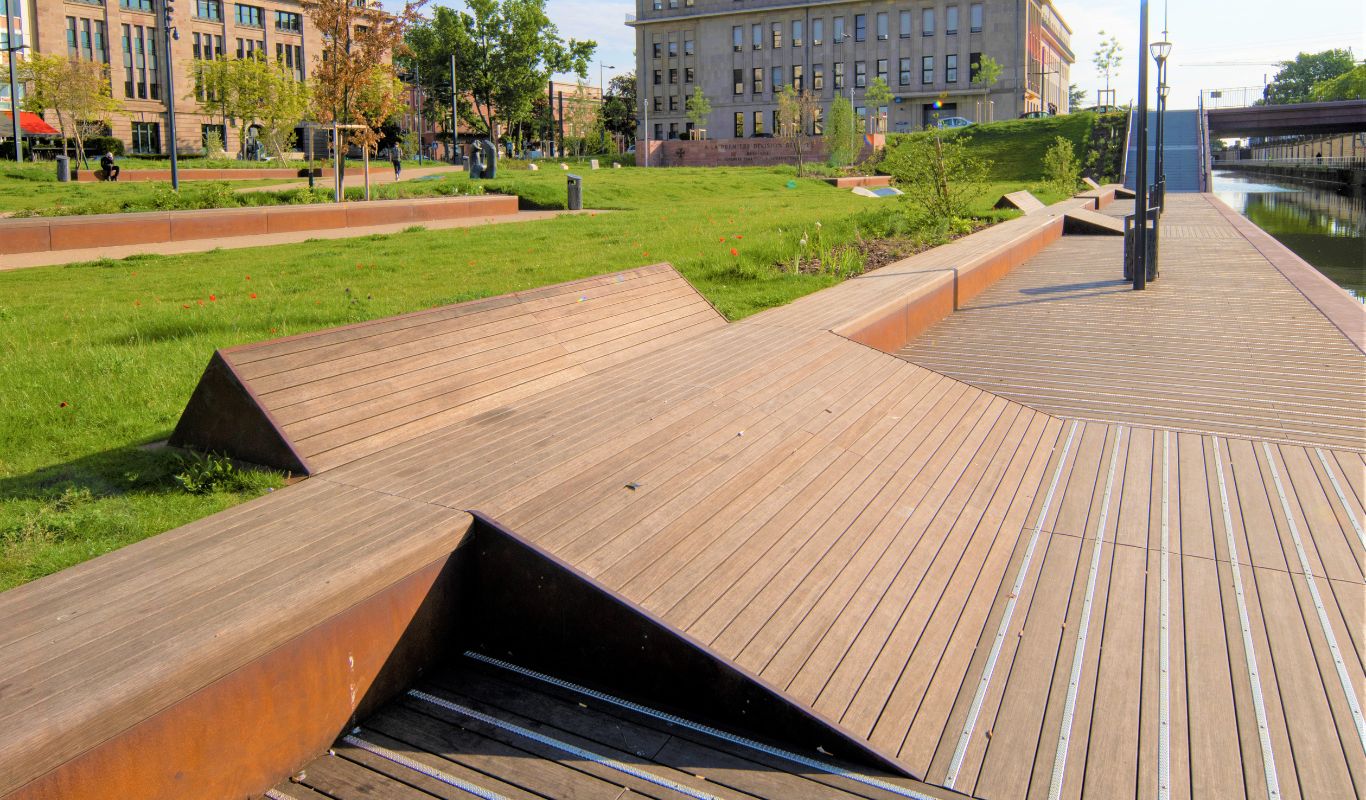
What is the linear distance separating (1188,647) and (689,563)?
6.87 ft

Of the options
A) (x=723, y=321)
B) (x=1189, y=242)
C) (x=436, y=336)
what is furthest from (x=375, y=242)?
(x=1189, y=242)

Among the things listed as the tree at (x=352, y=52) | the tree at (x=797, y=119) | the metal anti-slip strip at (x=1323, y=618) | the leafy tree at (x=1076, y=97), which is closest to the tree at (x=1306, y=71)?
the leafy tree at (x=1076, y=97)

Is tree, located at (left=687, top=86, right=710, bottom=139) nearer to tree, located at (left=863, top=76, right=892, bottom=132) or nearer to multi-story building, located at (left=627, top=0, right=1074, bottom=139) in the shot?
multi-story building, located at (left=627, top=0, right=1074, bottom=139)

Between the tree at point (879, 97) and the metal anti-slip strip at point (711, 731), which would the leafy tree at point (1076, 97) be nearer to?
the tree at point (879, 97)

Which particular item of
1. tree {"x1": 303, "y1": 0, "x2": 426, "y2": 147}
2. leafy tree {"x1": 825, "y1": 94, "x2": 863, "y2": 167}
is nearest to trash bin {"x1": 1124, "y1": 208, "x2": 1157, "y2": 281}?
tree {"x1": 303, "y1": 0, "x2": 426, "y2": 147}

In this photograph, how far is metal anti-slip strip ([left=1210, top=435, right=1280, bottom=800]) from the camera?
354cm

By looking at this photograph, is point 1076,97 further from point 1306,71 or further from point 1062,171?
point 1062,171

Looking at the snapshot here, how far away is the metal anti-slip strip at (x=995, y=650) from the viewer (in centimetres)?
361

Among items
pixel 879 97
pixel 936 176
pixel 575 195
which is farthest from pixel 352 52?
pixel 879 97

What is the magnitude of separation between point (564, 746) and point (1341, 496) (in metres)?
4.86

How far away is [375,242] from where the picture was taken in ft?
51.8

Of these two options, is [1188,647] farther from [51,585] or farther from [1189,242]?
[1189,242]

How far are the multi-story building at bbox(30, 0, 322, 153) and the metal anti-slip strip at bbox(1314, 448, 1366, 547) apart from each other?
6624 cm

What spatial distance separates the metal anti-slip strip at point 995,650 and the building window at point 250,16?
81.3 metres
